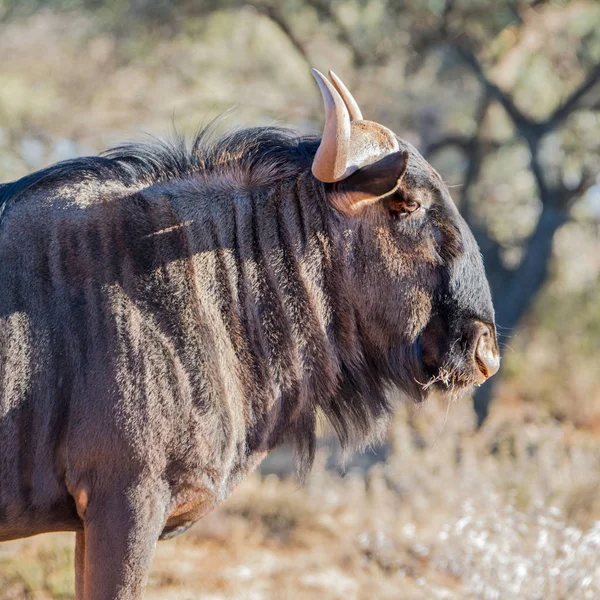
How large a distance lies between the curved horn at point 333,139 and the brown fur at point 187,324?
0.21 metres

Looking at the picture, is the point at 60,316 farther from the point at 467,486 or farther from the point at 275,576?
the point at 467,486

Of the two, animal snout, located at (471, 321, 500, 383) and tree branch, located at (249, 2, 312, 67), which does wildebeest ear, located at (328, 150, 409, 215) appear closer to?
animal snout, located at (471, 321, 500, 383)

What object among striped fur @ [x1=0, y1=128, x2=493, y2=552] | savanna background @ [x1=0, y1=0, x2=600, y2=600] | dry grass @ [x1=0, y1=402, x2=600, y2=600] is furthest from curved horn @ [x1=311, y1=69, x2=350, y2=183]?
savanna background @ [x1=0, y1=0, x2=600, y2=600]

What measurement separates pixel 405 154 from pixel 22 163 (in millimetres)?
8149

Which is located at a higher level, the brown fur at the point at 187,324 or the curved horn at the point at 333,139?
the curved horn at the point at 333,139

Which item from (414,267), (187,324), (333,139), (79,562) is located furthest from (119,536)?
(333,139)

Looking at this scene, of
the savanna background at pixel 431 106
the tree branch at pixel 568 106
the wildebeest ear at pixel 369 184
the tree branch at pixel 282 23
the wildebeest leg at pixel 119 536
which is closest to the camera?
the wildebeest leg at pixel 119 536

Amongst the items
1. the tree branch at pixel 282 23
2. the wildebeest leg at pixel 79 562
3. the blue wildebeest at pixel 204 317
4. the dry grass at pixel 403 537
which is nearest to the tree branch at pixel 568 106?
the tree branch at pixel 282 23

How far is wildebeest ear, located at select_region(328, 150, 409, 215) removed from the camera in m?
3.32

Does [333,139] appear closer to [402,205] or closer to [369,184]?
[369,184]

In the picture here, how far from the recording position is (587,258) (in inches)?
561

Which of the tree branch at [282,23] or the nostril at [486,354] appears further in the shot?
the tree branch at [282,23]

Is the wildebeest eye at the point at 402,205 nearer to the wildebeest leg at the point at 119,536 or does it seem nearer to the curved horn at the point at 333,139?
the curved horn at the point at 333,139

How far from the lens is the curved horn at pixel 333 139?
127 inches
